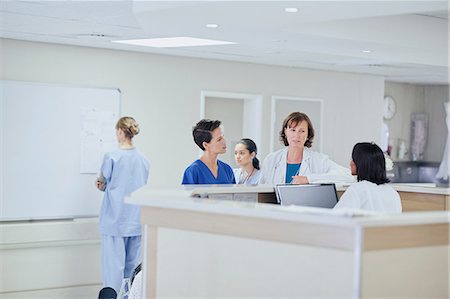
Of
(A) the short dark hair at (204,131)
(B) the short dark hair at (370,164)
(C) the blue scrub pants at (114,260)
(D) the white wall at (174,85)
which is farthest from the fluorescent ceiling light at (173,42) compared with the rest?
(B) the short dark hair at (370,164)

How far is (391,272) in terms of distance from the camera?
9.98ft

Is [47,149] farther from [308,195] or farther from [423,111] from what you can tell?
[423,111]

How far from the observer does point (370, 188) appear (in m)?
4.08

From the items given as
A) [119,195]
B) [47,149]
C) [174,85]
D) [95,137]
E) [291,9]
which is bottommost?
[119,195]

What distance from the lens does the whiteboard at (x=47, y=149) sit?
622 centimetres

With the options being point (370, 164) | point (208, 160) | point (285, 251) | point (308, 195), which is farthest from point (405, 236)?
point (208, 160)

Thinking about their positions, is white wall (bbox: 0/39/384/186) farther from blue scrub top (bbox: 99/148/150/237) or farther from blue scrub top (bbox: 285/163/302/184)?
blue scrub top (bbox: 285/163/302/184)

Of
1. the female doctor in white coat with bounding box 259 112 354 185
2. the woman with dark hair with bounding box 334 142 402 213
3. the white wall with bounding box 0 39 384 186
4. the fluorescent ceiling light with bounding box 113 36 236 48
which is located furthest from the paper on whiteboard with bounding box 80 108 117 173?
the woman with dark hair with bounding box 334 142 402 213

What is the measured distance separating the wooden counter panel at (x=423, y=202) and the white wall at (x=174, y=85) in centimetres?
250

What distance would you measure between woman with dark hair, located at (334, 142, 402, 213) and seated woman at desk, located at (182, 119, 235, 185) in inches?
39.0

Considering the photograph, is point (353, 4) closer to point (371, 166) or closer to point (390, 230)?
point (371, 166)

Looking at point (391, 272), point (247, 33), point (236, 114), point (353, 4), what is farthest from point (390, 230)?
point (236, 114)

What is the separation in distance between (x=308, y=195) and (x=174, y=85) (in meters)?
2.91

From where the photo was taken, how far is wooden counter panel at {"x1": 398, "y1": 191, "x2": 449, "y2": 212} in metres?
5.06
